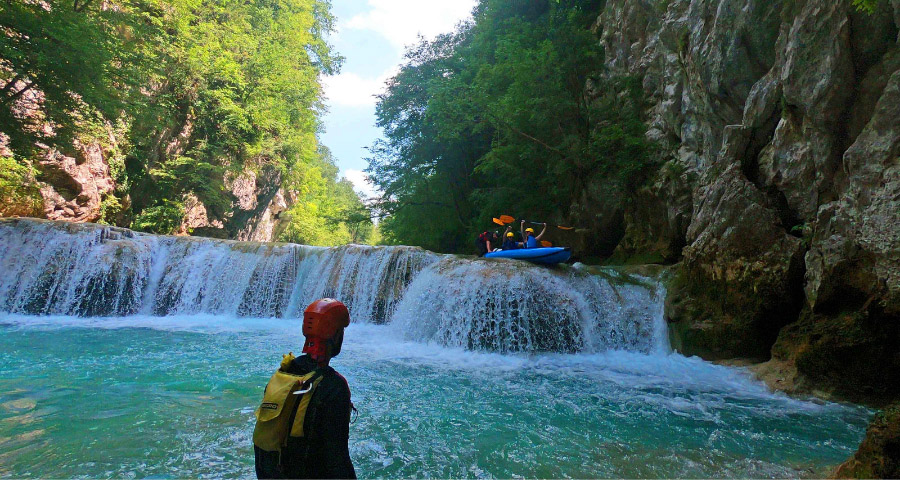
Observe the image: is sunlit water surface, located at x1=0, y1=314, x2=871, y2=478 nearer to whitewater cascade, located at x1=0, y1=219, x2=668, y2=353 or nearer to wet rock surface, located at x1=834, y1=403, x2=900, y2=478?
whitewater cascade, located at x1=0, y1=219, x2=668, y2=353

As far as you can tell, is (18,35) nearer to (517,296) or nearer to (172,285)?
(172,285)

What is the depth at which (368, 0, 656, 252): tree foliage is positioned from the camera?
43.2 ft

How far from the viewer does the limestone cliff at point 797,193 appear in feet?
16.7

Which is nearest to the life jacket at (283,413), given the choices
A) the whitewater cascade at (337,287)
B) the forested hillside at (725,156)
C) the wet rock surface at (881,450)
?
the wet rock surface at (881,450)

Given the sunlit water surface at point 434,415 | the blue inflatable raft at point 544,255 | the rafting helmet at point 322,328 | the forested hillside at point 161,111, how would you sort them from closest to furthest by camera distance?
the rafting helmet at point 322,328, the sunlit water surface at point 434,415, the blue inflatable raft at point 544,255, the forested hillside at point 161,111

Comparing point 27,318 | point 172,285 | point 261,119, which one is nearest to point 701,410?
point 172,285

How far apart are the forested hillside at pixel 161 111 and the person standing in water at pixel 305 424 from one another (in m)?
12.1

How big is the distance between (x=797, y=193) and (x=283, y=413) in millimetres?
7943

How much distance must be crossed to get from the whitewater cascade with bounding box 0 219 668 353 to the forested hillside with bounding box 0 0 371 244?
10.7ft

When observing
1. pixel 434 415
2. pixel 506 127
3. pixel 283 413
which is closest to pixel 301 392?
pixel 283 413

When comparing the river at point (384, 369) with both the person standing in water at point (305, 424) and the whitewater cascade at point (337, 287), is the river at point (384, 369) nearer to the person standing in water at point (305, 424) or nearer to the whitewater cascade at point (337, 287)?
the whitewater cascade at point (337, 287)

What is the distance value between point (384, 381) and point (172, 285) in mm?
8208

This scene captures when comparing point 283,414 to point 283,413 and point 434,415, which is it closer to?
point 283,413

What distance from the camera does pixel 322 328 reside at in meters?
1.58
